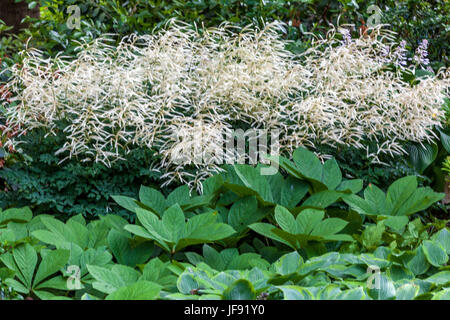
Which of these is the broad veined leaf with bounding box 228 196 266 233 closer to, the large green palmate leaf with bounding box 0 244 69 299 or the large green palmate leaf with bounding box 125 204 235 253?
the large green palmate leaf with bounding box 125 204 235 253

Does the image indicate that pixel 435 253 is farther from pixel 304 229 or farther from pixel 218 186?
pixel 218 186

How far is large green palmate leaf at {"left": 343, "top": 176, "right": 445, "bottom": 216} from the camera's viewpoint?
115 inches

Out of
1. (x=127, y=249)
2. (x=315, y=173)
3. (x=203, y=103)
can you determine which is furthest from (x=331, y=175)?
(x=127, y=249)

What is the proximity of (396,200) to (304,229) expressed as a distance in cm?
67

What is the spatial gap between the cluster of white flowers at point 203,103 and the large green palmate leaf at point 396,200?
1.78 feet

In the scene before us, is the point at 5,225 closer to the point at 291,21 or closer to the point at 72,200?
the point at 72,200

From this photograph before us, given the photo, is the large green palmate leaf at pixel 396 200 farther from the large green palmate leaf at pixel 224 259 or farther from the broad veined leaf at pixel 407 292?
the broad veined leaf at pixel 407 292

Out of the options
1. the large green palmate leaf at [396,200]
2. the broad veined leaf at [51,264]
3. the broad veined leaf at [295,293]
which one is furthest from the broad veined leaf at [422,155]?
the broad veined leaf at [51,264]

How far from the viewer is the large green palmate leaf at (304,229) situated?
100 inches

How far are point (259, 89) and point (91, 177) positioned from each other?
1153 mm

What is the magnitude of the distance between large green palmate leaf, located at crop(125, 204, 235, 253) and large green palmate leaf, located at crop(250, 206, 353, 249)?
0.78 feet

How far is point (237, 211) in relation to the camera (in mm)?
2842

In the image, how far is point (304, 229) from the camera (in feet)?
8.50

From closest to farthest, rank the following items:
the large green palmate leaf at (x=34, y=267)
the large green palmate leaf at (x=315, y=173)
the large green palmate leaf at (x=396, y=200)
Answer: the large green palmate leaf at (x=34, y=267) < the large green palmate leaf at (x=396, y=200) < the large green palmate leaf at (x=315, y=173)
